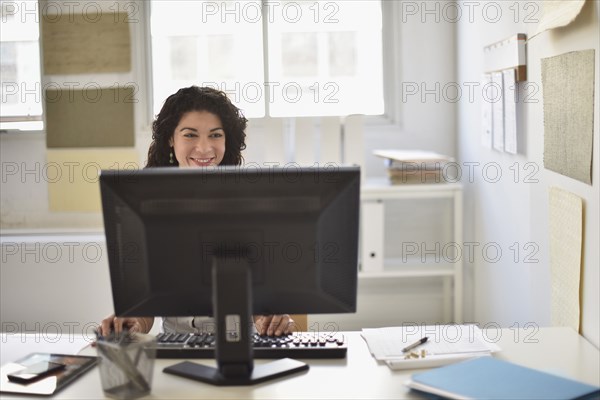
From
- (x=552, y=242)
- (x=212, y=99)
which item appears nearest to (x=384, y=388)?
(x=552, y=242)

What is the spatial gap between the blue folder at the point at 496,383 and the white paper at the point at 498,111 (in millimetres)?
1644

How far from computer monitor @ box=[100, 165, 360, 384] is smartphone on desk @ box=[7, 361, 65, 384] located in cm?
22

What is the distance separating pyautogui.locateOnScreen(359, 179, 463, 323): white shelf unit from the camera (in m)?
3.84

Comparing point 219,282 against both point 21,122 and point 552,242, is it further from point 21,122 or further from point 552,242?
point 21,122

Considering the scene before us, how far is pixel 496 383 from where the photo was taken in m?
1.65

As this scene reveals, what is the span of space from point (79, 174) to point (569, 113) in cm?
271

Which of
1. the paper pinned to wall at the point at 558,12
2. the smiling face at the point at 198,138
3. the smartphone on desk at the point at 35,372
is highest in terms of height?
the paper pinned to wall at the point at 558,12

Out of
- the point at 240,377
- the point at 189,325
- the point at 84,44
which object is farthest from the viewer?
the point at 84,44

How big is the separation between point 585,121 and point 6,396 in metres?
1.46

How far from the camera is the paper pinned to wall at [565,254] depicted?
2131mm

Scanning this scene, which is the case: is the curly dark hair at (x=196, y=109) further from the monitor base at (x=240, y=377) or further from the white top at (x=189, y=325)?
the monitor base at (x=240, y=377)

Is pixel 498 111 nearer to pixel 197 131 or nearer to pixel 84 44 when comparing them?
pixel 197 131

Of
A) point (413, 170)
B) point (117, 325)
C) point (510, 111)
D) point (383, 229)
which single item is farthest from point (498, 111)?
point (117, 325)

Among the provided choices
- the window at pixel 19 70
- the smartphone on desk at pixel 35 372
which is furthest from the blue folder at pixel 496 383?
the window at pixel 19 70
